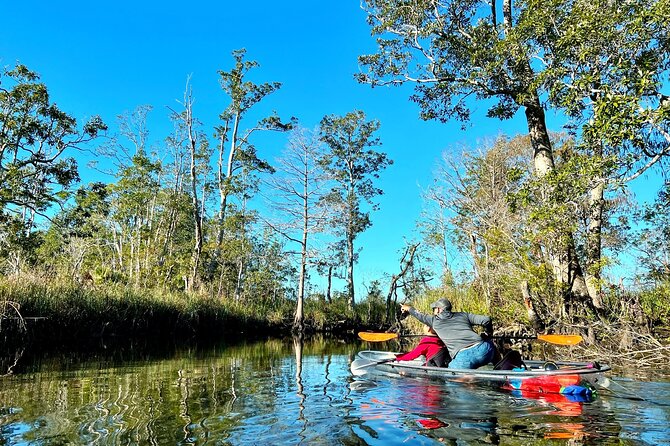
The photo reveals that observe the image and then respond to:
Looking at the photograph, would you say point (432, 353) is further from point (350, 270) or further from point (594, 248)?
point (350, 270)

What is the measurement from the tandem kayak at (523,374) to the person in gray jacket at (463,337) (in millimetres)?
226

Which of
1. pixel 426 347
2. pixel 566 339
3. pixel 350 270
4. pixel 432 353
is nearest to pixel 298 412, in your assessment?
pixel 432 353

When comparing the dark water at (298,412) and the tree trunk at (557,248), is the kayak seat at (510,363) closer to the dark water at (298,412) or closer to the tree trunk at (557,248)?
the dark water at (298,412)

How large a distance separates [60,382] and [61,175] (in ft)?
36.2

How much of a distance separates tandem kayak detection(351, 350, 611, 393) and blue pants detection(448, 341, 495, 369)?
6.2 inches

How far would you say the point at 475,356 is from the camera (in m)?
7.02

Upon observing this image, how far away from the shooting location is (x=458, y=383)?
22.3 feet

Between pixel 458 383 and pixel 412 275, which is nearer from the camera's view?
pixel 458 383

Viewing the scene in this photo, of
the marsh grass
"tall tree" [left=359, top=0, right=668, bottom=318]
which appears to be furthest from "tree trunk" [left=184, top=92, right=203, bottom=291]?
"tall tree" [left=359, top=0, right=668, bottom=318]

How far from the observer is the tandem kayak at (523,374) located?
5840mm

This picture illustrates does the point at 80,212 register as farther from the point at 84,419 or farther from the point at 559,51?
the point at 559,51

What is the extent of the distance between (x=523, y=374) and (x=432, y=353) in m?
1.84

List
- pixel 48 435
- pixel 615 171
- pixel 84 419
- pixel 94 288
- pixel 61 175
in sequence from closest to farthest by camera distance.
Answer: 1. pixel 48 435
2. pixel 84 419
3. pixel 615 171
4. pixel 94 288
5. pixel 61 175

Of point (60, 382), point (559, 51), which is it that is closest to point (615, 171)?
point (559, 51)
